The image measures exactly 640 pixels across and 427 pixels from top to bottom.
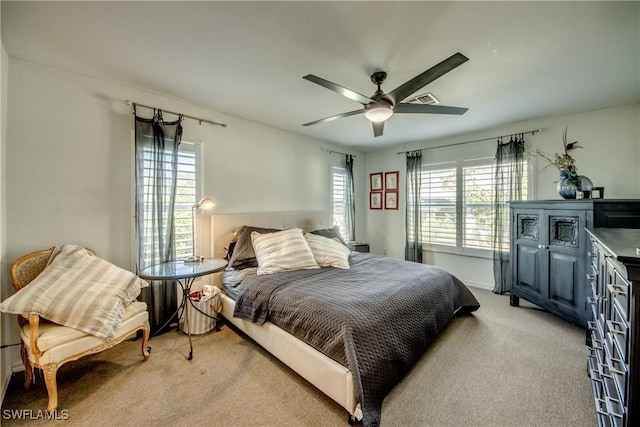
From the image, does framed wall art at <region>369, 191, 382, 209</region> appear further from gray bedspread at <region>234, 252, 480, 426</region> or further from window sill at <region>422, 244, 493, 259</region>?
gray bedspread at <region>234, 252, 480, 426</region>

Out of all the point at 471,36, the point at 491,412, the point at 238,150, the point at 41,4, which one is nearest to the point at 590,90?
the point at 471,36

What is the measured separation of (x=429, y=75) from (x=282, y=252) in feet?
6.95

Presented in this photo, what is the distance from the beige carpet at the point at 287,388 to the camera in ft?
5.32

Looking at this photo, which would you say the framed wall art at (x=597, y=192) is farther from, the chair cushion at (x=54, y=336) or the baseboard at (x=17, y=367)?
the baseboard at (x=17, y=367)

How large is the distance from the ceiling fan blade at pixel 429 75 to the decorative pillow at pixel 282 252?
70.5 inches

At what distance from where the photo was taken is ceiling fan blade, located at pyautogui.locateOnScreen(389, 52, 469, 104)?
1558 mm

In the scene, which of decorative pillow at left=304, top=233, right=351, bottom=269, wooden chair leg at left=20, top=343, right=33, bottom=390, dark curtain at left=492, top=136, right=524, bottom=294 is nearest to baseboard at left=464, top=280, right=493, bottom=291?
dark curtain at left=492, top=136, right=524, bottom=294

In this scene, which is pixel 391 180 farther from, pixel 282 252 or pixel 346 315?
pixel 346 315

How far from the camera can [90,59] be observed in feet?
6.88

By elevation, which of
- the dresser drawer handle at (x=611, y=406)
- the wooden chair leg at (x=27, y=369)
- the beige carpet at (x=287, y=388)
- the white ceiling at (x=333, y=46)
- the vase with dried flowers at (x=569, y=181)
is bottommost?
the beige carpet at (x=287, y=388)

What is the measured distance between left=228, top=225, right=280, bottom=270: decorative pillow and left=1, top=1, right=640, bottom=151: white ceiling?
1.61 metres

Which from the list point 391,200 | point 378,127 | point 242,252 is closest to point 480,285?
point 391,200

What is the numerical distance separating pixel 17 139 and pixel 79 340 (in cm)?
172

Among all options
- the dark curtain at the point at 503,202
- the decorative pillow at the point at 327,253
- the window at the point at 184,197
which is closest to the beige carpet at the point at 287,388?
the window at the point at 184,197
